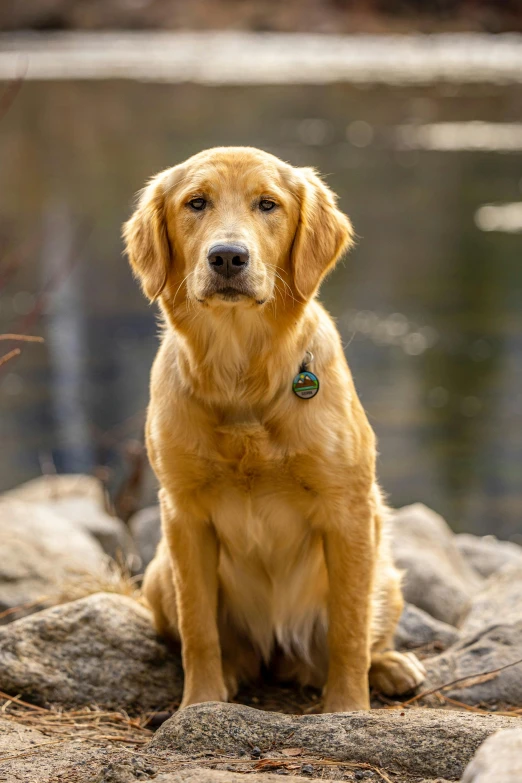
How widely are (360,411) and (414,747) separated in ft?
4.70

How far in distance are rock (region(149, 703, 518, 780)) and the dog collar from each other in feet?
3.71

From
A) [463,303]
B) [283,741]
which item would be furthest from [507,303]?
[283,741]

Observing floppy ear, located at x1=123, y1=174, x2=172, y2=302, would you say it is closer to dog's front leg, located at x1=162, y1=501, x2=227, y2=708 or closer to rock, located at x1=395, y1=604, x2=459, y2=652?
dog's front leg, located at x1=162, y1=501, x2=227, y2=708

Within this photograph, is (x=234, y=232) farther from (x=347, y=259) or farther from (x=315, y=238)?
(x=347, y=259)

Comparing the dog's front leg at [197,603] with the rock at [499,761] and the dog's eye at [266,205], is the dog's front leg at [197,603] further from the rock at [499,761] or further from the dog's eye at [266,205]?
the rock at [499,761]

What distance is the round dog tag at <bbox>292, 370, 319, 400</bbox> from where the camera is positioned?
4.07 metres

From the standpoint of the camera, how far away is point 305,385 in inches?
161

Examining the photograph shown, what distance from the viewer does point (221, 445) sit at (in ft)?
13.0

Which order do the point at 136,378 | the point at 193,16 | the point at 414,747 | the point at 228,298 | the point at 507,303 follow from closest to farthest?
the point at 414,747
the point at 228,298
the point at 136,378
the point at 507,303
the point at 193,16

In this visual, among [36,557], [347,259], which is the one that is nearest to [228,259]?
[36,557]

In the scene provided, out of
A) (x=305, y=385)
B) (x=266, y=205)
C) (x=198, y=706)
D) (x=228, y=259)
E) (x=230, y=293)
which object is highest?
(x=266, y=205)

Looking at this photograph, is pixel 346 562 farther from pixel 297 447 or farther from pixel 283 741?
pixel 283 741

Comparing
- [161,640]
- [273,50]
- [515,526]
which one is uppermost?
[273,50]

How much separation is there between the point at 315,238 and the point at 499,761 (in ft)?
7.77
